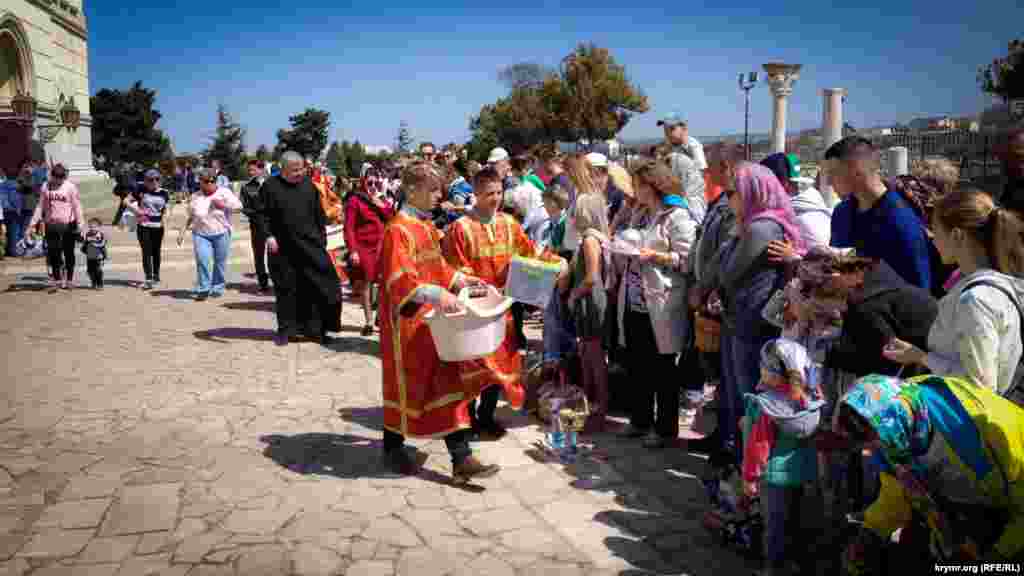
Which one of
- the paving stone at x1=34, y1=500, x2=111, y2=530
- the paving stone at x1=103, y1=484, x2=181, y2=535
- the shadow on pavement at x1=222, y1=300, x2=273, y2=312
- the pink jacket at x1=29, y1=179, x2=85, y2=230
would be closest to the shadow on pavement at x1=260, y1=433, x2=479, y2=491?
the paving stone at x1=103, y1=484, x2=181, y2=535

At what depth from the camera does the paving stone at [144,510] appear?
437 centimetres

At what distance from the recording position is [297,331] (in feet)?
30.4

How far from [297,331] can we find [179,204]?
91.2 ft

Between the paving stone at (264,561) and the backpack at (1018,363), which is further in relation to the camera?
the paving stone at (264,561)

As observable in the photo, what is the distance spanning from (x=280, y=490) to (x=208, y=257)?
8091 millimetres

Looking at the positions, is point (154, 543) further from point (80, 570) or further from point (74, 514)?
point (74, 514)

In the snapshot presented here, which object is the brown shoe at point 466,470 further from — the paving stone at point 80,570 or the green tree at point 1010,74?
the green tree at point 1010,74

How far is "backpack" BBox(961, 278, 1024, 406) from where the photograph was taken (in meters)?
3.09

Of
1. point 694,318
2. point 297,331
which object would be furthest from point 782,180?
point 297,331

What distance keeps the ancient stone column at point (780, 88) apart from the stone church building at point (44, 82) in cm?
1908

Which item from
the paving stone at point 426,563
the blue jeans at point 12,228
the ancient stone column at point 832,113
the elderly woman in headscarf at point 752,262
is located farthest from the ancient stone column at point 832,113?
the blue jeans at point 12,228

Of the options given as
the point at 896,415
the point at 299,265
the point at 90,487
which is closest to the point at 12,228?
the point at 299,265

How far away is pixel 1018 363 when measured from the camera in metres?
3.21

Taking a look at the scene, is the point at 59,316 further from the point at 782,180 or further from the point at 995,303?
the point at 995,303
